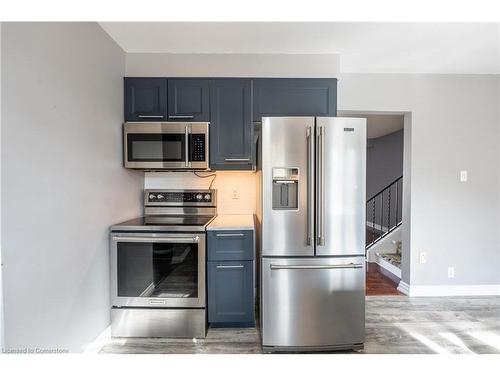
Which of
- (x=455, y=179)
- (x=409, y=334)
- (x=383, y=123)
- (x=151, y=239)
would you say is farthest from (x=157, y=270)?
(x=383, y=123)

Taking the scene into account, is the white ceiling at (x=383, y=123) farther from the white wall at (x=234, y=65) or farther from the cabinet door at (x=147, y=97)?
the cabinet door at (x=147, y=97)

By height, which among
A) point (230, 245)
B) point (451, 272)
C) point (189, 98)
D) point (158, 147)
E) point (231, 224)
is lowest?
point (451, 272)

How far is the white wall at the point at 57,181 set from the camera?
1.16m

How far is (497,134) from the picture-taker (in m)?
2.79

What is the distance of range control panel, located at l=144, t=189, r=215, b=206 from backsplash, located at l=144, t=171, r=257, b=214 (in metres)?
0.08

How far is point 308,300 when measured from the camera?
1817 millimetres

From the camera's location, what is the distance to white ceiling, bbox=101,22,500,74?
194 cm

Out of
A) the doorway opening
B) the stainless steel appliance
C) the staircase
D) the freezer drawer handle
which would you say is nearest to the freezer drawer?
the freezer drawer handle

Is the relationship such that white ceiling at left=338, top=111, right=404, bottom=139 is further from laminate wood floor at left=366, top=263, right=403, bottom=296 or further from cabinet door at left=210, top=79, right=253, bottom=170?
cabinet door at left=210, top=79, right=253, bottom=170

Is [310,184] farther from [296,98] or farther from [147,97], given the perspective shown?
[147,97]

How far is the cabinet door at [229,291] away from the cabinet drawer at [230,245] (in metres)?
0.06

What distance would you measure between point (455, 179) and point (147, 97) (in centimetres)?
340
